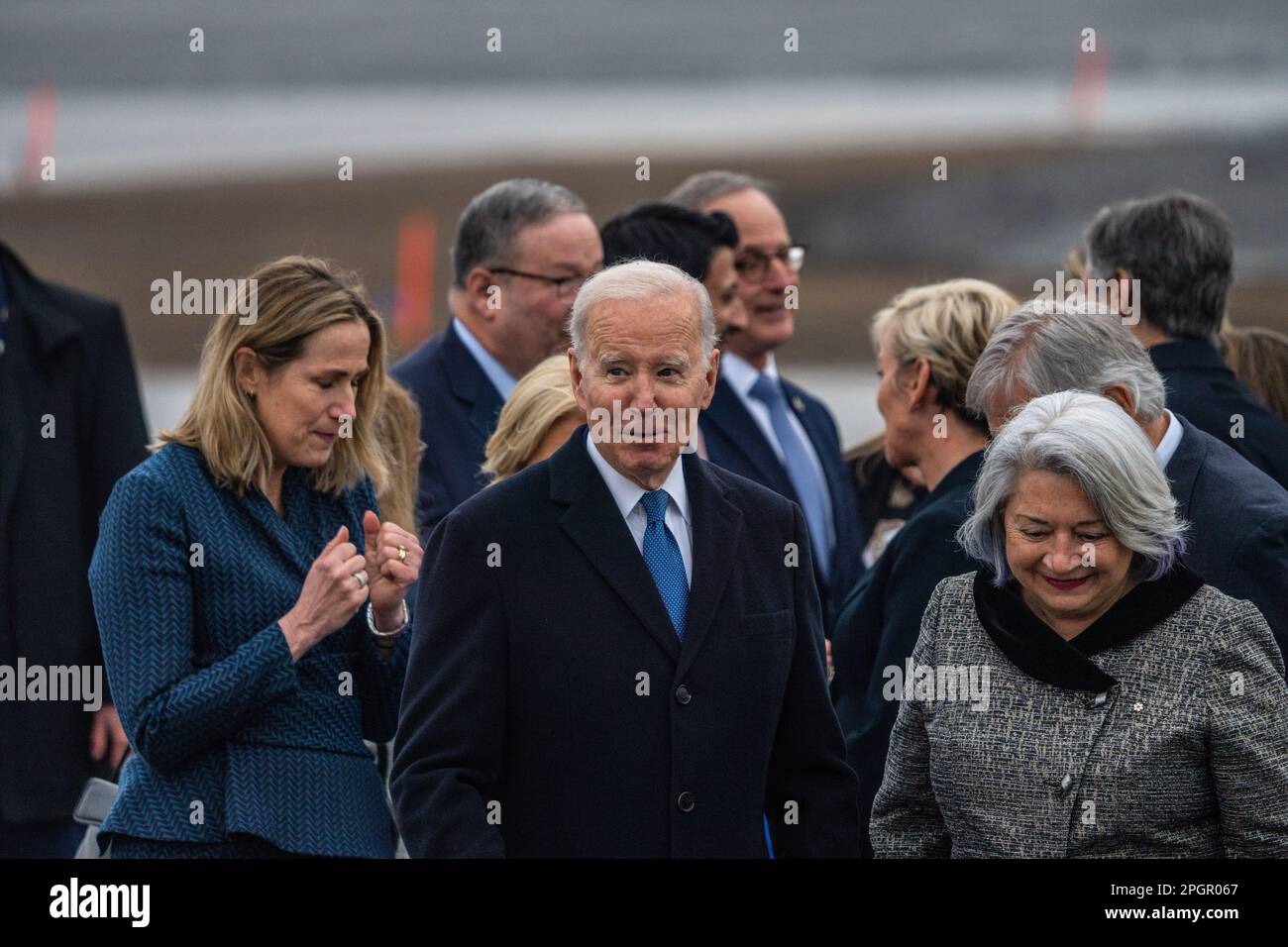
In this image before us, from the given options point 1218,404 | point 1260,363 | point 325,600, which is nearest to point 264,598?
point 325,600

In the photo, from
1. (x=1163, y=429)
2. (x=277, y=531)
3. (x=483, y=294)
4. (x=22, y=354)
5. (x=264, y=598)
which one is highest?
(x=483, y=294)

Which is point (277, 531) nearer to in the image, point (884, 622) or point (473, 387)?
point (884, 622)

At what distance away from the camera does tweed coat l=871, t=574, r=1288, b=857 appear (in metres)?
2.81

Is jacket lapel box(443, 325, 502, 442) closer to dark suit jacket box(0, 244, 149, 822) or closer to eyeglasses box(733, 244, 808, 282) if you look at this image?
dark suit jacket box(0, 244, 149, 822)

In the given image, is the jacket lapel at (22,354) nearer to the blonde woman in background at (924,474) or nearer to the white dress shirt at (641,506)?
the blonde woman in background at (924,474)

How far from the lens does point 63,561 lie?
4.56 metres

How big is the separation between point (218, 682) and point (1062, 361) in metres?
1.58

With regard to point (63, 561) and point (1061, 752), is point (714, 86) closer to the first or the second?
point (63, 561)

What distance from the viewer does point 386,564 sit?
11.2 feet

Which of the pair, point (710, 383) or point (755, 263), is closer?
point (710, 383)

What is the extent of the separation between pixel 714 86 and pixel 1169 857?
76.5ft

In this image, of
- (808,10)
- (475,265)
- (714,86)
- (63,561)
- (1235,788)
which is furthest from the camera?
(808,10)

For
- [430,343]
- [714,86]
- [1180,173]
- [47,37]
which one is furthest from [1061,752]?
[47,37]

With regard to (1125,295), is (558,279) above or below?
above
